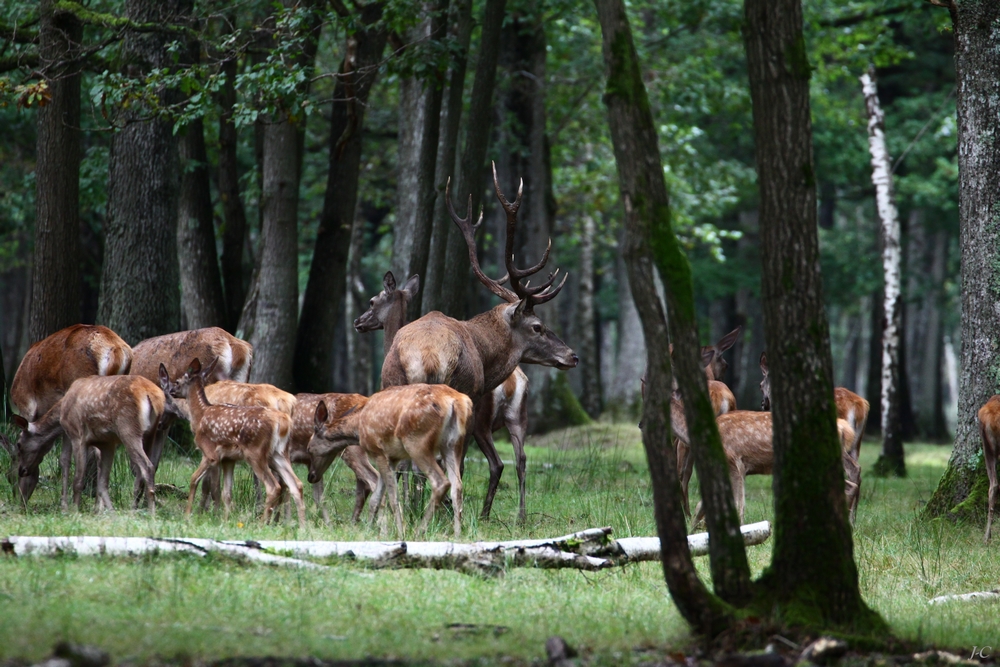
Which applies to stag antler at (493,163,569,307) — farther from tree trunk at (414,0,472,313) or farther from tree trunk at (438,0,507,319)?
tree trunk at (414,0,472,313)

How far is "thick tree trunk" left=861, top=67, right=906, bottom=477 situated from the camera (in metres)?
16.0

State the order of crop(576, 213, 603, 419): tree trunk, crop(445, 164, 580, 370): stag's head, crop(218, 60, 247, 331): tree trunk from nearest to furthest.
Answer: crop(445, 164, 580, 370): stag's head → crop(218, 60, 247, 331): tree trunk → crop(576, 213, 603, 419): tree trunk

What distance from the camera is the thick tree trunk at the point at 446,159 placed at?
Result: 14016 millimetres

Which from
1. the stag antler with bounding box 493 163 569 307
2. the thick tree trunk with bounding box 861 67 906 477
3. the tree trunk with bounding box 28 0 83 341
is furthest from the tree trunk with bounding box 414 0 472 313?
the thick tree trunk with bounding box 861 67 906 477

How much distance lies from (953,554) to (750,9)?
15.7 ft

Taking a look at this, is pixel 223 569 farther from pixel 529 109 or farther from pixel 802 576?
pixel 529 109

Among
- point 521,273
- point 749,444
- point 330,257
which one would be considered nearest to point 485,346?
point 521,273

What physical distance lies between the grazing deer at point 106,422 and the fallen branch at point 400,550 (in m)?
1.96

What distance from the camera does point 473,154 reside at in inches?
552

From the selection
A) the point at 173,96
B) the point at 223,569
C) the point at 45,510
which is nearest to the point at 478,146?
the point at 173,96

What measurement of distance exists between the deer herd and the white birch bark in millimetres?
5325

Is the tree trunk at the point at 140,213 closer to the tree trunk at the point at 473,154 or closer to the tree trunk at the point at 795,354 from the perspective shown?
the tree trunk at the point at 473,154

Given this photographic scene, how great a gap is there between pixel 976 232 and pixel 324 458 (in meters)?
6.00

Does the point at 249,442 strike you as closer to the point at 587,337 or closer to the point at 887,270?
the point at 887,270
